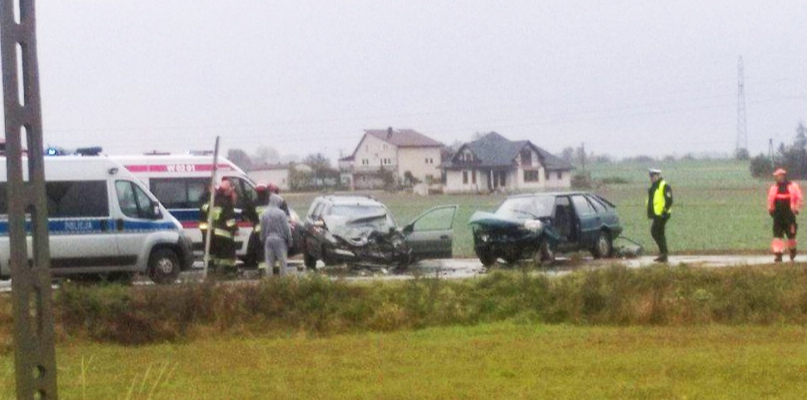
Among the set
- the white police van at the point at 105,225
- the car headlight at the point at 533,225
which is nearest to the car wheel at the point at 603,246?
the car headlight at the point at 533,225

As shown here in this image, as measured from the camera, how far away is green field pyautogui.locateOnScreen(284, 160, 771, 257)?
39125mm

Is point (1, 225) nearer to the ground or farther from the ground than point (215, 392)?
farther from the ground

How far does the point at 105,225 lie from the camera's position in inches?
919

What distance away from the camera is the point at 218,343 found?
61.6 ft

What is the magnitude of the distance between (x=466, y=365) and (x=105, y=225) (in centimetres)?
970

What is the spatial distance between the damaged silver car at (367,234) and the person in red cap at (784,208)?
6.82 meters

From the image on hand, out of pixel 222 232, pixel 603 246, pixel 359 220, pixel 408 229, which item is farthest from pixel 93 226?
pixel 603 246

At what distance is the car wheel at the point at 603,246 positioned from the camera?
3144cm

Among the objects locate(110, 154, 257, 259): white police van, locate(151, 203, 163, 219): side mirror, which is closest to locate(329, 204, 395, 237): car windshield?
locate(110, 154, 257, 259): white police van

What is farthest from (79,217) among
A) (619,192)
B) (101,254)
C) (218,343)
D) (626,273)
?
(619,192)

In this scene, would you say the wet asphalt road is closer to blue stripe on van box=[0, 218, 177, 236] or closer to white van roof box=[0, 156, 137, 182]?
blue stripe on van box=[0, 218, 177, 236]

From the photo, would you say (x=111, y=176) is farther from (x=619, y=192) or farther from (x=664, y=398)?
(x=619, y=192)

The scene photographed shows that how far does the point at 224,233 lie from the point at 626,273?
7412 mm

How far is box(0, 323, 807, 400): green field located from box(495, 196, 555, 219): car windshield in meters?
10.4
